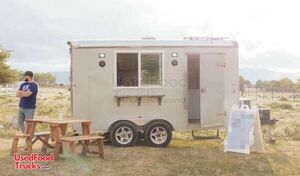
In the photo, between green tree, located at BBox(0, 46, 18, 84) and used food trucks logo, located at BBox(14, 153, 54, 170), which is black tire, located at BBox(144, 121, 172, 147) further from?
green tree, located at BBox(0, 46, 18, 84)

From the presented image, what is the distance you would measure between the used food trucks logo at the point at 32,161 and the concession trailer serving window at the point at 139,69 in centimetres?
251

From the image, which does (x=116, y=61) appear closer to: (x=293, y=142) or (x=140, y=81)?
(x=140, y=81)

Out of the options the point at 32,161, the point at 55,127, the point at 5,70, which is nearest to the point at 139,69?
the point at 55,127

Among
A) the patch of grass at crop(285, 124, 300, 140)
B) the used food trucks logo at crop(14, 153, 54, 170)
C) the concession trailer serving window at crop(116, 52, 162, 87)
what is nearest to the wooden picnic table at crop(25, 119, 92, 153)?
the used food trucks logo at crop(14, 153, 54, 170)

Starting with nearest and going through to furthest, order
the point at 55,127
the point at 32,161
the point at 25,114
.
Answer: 1. the point at 32,161
2. the point at 55,127
3. the point at 25,114

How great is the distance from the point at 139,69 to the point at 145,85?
383 mm

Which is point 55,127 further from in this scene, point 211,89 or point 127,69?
point 211,89

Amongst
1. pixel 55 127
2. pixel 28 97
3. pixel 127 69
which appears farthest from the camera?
pixel 127 69

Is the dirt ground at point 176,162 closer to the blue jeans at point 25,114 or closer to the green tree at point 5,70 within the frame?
the blue jeans at point 25,114

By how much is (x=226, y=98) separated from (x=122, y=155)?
2.90 metres

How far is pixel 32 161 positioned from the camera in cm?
876

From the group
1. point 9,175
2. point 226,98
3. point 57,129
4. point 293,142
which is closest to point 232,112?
point 226,98

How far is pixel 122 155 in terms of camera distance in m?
9.70

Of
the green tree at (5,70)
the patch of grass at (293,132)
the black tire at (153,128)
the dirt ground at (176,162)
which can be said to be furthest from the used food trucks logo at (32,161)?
the green tree at (5,70)
